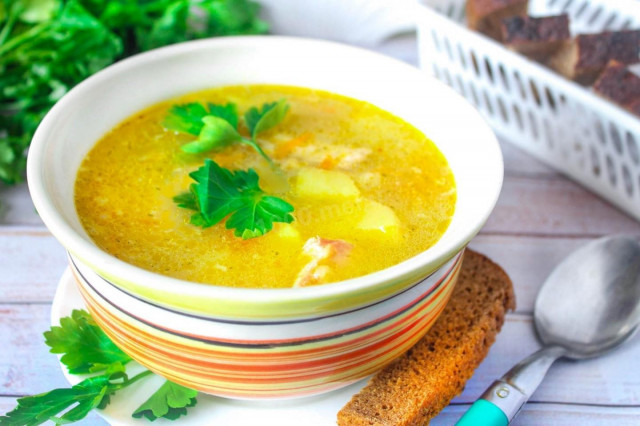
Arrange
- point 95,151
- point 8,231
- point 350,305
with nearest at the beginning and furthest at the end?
point 350,305, point 95,151, point 8,231

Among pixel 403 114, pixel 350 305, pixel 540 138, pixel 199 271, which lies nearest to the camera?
pixel 350 305

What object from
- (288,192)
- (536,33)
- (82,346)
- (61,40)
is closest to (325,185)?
(288,192)

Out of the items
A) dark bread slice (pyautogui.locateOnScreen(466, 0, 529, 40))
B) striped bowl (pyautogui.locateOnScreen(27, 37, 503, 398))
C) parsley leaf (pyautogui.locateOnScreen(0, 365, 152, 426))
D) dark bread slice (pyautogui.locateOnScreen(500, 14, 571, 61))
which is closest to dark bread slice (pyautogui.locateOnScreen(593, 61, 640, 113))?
dark bread slice (pyautogui.locateOnScreen(500, 14, 571, 61))

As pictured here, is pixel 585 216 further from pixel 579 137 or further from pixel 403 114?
pixel 403 114

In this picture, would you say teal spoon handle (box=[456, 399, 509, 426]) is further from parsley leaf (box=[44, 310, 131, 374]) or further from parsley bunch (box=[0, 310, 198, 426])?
parsley leaf (box=[44, 310, 131, 374])

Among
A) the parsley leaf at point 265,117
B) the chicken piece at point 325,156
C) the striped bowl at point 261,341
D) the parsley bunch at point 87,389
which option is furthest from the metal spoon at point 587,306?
the parsley leaf at point 265,117

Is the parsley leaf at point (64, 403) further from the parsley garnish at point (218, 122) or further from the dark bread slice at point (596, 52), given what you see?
the dark bread slice at point (596, 52)

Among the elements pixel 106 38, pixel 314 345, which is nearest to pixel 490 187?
pixel 314 345
